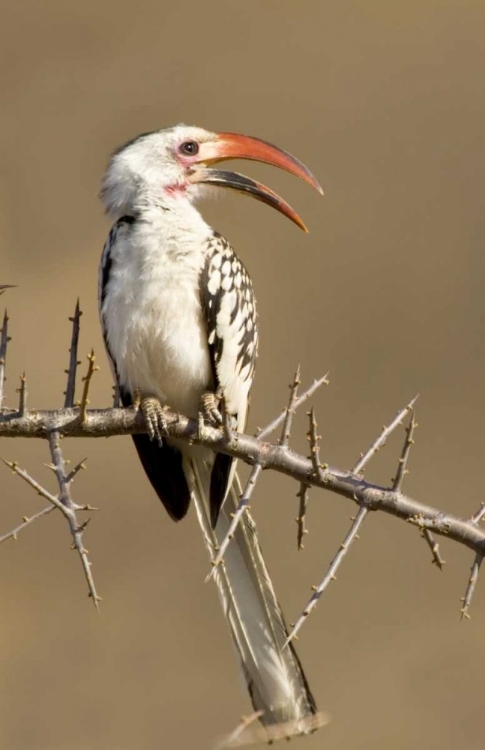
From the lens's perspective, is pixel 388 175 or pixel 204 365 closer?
pixel 204 365

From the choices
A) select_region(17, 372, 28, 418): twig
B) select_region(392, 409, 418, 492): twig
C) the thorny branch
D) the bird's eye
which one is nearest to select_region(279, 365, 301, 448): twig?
the thorny branch

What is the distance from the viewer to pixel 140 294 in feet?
8.75

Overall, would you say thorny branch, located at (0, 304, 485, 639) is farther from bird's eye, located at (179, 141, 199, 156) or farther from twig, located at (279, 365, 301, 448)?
bird's eye, located at (179, 141, 199, 156)

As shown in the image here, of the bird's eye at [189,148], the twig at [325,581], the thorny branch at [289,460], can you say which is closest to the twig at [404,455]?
the thorny branch at [289,460]

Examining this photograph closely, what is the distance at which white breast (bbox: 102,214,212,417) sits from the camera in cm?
267

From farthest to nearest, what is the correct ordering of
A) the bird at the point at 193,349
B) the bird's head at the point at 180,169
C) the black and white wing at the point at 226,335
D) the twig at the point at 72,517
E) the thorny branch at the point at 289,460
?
the bird's head at the point at 180,169 < the black and white wing at the point at 226,335 < the bird at the point at 193,349 < the thorny branch at the point at 289,460 < the twig at the point at 72,517

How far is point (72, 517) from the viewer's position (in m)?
1.96

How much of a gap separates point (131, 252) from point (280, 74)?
14.4 ft

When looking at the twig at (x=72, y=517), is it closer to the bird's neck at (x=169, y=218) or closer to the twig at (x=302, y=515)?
the twig at (x=302, y=515)

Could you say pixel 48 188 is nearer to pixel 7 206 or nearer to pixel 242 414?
pixel 7 206

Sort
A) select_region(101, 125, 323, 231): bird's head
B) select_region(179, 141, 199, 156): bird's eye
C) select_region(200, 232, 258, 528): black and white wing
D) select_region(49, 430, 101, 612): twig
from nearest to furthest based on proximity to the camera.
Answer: select_region(49, 430, 101, 612): twig → select_region(200, 232, 258, 528): black and white wing → select_region(101, 125, 323, 231): bird's head → select_region(179, 141, 199, 156): bird's eye

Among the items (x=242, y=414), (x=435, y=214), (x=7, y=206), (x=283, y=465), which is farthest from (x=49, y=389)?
(x=283, y=465)

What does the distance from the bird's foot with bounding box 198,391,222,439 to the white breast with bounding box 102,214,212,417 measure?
0.19 ft

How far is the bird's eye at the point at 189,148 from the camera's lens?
2986 mm
